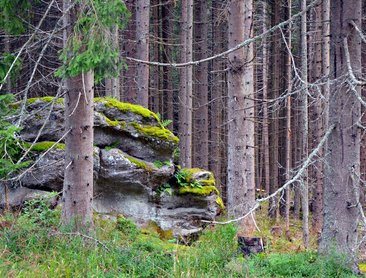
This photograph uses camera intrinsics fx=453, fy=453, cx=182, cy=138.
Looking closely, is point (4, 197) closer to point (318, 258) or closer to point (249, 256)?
point (249, 256)

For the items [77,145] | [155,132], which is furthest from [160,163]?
[77,145]

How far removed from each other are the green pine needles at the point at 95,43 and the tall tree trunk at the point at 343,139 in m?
2.82

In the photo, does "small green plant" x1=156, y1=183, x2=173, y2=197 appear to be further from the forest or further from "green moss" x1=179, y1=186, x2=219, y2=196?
"green moss" x1=179, y1=186, x2=219, y2=196

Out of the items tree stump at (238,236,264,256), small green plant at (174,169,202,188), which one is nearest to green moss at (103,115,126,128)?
small green plant at (174,169,202,188)

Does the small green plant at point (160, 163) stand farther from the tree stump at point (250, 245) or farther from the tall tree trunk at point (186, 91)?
the tall tree trunk at point (186, 91)

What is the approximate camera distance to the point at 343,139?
18.9ft

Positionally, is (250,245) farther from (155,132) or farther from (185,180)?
(155,132)

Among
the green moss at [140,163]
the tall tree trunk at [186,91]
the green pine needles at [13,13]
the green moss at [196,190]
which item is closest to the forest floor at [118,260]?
the green pine needles at [13,13]

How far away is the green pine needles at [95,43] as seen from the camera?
19.1ft

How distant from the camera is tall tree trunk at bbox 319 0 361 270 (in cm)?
571

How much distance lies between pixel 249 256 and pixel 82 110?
10.4 ft

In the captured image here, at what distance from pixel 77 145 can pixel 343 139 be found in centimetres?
368

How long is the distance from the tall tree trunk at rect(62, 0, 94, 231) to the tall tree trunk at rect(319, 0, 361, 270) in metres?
3.39

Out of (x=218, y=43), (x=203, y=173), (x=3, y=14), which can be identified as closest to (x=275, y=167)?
(x=218, y=43)
